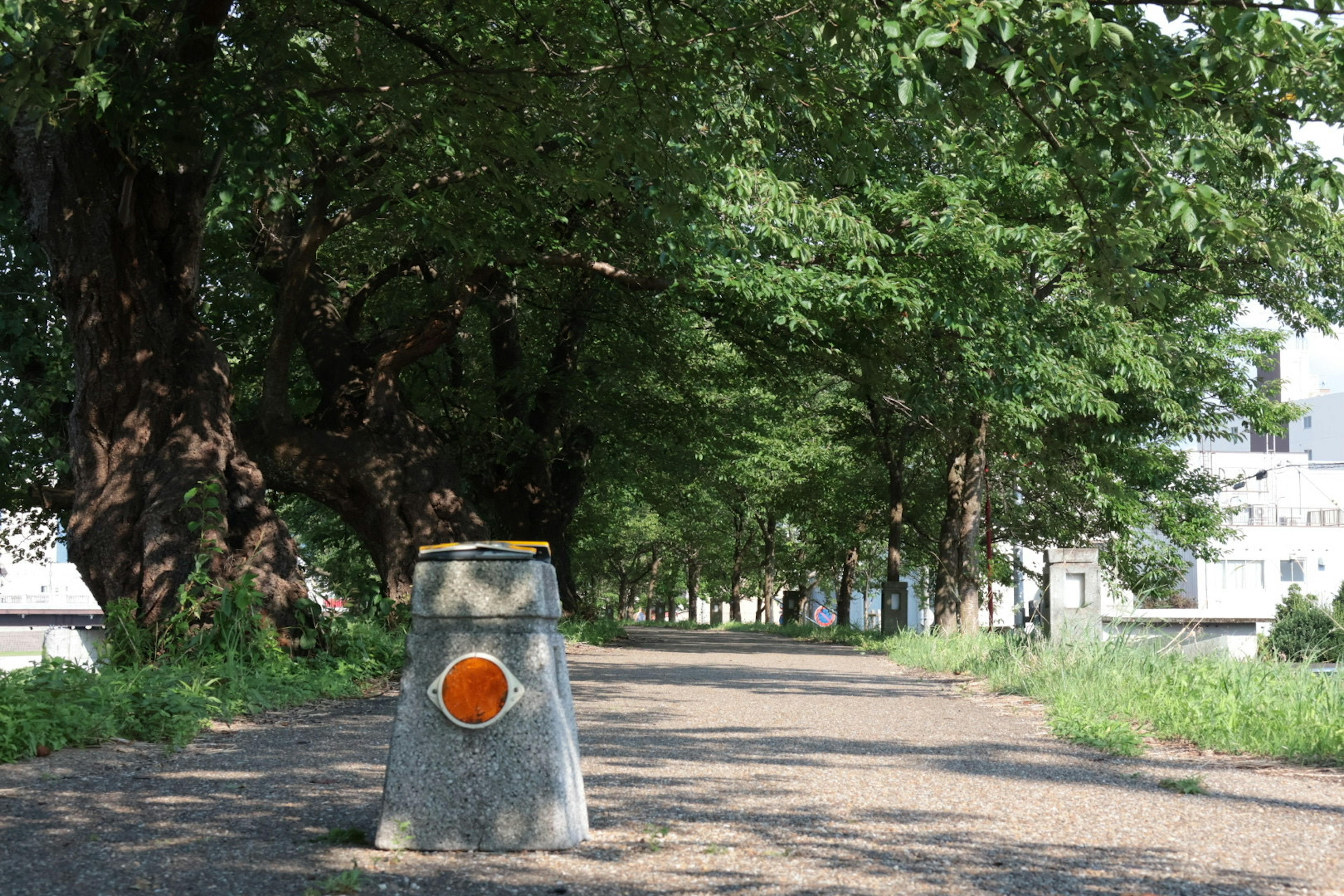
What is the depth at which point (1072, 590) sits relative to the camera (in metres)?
15.0

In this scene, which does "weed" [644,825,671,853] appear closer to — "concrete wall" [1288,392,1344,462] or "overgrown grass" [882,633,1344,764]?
"overgrown grass" [882,633,1344,764]

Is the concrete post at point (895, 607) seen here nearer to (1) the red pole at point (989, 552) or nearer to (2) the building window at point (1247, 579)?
(1) the red pole at point (989, 552)

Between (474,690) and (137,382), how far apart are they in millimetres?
8092

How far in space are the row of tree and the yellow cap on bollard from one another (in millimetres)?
2978

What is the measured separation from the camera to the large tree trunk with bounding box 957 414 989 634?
21922 millimetres

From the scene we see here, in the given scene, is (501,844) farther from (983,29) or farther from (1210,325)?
(1210,325)

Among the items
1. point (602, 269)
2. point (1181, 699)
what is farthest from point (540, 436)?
point (1181, 699)

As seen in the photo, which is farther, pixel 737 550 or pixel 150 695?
pixel 737 550

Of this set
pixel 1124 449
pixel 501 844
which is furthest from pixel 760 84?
pixel 1124 449

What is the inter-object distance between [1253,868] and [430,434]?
13.4 meters

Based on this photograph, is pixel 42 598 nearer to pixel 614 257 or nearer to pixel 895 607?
pixel 895 607

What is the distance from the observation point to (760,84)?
802 cm

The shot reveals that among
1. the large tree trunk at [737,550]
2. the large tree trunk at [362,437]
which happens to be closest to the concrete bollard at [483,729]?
the large tree trunk at [362,437]

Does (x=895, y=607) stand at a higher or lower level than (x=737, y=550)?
lower
